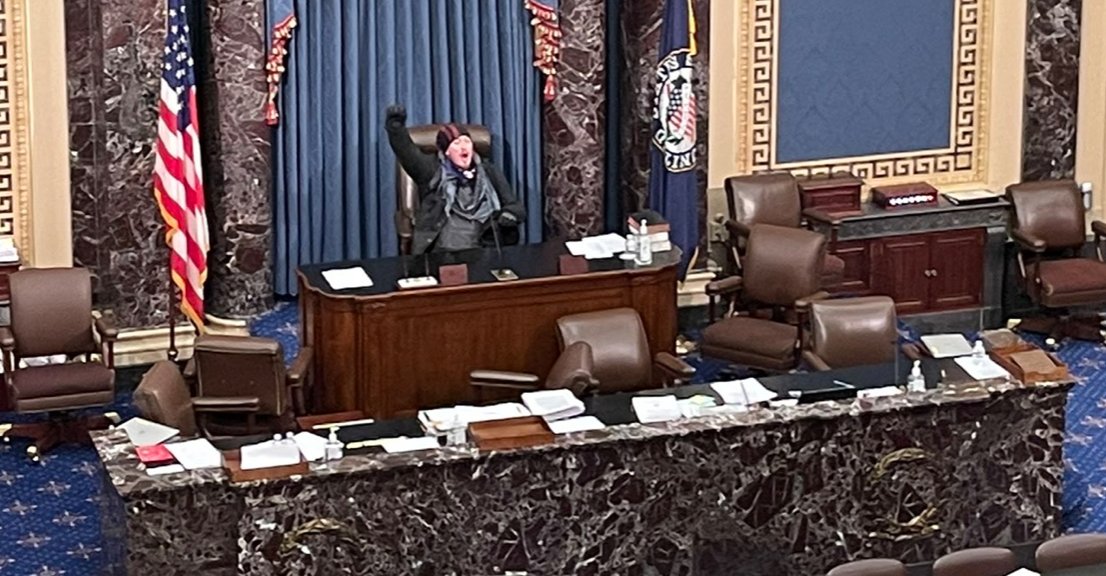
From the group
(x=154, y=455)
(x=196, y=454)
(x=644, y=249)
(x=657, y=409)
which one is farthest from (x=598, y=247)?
(x=154, y=455)

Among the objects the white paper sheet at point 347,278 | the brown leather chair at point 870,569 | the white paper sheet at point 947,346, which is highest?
the white paper sheet at point 347,278

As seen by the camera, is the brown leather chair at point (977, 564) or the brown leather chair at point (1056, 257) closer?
the brown leather chair at point (977, 564)

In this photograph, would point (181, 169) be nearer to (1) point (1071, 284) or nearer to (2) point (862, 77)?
(2) point (862, 77)

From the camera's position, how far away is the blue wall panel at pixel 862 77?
14227 mm

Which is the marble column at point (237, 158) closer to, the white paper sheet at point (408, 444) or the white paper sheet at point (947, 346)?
the white paper sheet at point (408, 444)

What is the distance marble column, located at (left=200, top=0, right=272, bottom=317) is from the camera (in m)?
13.1

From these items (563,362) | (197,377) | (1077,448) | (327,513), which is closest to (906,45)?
(1077,448)

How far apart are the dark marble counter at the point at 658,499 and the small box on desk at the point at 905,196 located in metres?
3.83

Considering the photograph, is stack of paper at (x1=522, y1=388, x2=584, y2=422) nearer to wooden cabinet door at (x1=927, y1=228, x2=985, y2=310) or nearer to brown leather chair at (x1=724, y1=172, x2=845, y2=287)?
brown leather chair at (x1=724, y1=172, x2=845, y2=287)

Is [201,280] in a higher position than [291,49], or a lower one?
lower

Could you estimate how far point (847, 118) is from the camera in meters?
14.5

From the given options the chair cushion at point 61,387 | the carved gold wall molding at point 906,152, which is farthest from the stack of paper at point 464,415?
the carved gold wall molding at point 906,152

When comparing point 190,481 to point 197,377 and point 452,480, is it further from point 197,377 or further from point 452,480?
point 197,377

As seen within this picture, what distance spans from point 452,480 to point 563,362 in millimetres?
1790
